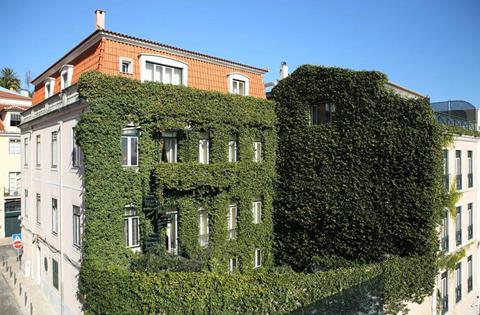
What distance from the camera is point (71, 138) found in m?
17.6

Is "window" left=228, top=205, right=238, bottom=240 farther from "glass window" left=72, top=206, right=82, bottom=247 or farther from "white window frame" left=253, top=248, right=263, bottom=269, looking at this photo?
"glass window" left=72, top=206, right=82, bottom=247

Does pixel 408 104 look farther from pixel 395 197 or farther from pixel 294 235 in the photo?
pixel 294 235

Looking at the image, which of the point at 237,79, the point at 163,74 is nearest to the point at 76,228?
the point at 163,74

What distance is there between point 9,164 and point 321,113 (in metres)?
31.9

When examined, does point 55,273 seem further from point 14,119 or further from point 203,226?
point 14,119

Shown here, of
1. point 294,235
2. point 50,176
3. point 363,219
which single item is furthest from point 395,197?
point 50,176

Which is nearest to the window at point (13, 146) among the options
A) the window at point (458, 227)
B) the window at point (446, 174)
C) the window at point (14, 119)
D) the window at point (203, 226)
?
the window at point (14, 119)

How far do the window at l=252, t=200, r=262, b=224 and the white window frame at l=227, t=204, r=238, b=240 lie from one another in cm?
153

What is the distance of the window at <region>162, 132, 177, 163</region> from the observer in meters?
17.7

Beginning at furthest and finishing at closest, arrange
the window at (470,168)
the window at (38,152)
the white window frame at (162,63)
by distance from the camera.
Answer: the window at (470,168) < the window at (38,152) < the white window frame at (162,63)

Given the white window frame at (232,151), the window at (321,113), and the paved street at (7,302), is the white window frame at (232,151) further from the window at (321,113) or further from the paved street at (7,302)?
the paved street at (7,302)

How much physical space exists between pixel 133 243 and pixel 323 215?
10320mm

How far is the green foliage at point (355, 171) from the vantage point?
18766mm

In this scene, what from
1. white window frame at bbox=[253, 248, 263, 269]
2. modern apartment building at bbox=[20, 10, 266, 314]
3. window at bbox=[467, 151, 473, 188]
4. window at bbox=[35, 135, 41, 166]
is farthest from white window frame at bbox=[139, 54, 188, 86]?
window at bbox=[467, 151, 473, 188]
